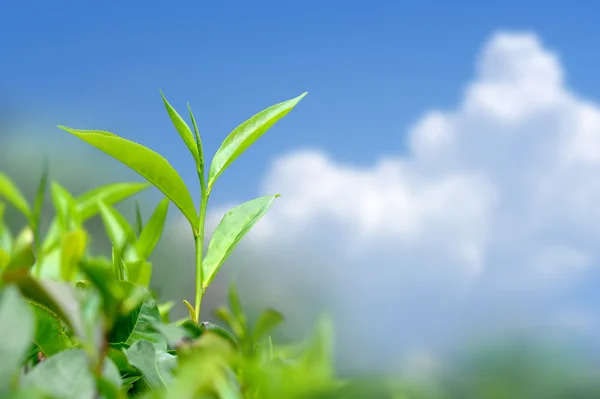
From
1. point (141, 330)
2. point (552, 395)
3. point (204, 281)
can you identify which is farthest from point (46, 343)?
point (552, 395)

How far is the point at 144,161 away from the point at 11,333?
1.27 feet

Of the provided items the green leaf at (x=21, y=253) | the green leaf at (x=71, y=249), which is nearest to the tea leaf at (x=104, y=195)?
the green leaf at (x=71, y=249)

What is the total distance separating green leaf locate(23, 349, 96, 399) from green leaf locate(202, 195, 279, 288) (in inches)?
13.6

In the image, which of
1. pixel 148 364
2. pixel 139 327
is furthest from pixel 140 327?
pixel 148 364

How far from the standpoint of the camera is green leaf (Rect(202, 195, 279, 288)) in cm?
72

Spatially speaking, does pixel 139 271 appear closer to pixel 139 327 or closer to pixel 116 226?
pixel 116 226

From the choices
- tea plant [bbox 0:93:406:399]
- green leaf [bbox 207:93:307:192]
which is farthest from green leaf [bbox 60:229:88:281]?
green leaf [bbox 207:93:307:192]

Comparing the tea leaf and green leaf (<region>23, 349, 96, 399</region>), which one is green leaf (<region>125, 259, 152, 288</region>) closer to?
the tea leaf

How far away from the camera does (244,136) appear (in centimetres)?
77

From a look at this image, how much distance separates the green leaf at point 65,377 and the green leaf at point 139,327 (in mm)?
167

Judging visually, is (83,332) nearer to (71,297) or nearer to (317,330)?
(71,297)

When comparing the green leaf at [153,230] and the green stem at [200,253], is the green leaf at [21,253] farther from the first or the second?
the green leaf at [153,230]

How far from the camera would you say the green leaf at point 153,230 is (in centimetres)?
90

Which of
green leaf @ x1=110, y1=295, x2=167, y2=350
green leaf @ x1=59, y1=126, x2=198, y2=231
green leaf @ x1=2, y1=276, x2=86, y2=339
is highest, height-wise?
green leaf @ x1=59, y1=126, x2=198, y2=231
